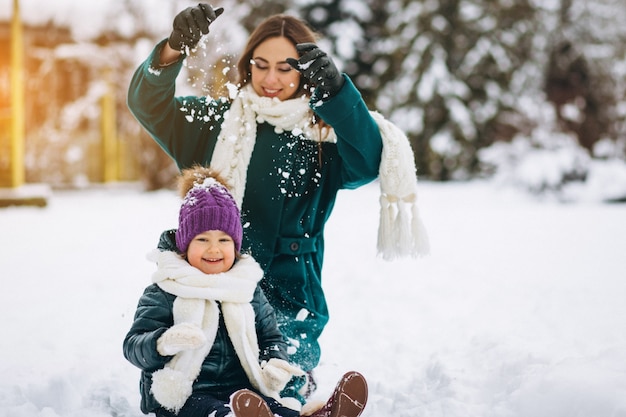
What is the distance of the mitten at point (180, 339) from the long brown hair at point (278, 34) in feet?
3.80

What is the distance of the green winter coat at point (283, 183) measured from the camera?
267 centimetres

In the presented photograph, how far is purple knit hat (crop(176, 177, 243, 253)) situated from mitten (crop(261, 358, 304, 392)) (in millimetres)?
406

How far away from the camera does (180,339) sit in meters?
1.96

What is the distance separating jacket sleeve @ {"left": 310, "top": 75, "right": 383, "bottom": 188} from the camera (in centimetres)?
235

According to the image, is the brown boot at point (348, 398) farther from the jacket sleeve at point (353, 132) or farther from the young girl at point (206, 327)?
the jacket sleeve at point (353, 132)

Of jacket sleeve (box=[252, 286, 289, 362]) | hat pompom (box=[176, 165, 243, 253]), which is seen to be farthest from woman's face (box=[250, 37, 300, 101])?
jacket sleeve (box=[252, 286, 289, 362])

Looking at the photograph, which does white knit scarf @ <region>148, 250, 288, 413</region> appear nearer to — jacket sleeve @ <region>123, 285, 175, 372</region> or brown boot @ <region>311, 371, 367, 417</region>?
jacket sleeve @ <region>123, 285, 175, 372</region>

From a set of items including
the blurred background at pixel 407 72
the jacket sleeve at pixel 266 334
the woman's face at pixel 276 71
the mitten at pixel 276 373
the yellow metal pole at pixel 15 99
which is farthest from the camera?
the blurred background at pixel 407 72

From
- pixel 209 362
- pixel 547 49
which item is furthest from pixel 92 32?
pixel 209 362

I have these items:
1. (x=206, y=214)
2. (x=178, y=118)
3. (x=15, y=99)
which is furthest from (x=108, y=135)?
(x=206, y=214)

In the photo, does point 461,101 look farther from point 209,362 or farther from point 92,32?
point 209,362

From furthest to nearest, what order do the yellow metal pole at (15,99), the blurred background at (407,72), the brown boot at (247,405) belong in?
the blurred background at (407,72), the yellow metal pole at (15,99), the brown boot at (247,405)

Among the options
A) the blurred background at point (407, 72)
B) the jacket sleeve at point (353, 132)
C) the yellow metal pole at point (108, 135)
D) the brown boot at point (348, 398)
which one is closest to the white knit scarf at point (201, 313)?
the brown boot at point (348, 398)

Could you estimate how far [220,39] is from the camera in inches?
450
